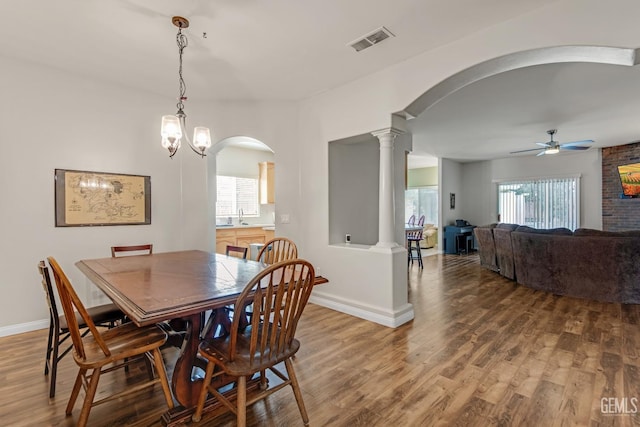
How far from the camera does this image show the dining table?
1537mm

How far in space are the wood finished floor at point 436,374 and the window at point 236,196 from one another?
3967 millimetres

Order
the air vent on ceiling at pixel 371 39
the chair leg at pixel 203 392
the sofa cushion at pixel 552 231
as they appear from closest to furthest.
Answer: the chair leg at pixel 203 392
the air vent on ceiling at pixel 371 39
the sofa cushion at pixel 552 231

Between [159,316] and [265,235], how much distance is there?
17.5 feet

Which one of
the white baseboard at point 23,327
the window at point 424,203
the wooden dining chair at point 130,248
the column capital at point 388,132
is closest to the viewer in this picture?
the white baseboard at point 23,327

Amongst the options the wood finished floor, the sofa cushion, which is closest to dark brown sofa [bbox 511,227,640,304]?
the sofa cushion

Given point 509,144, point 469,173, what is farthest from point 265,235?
point 469,173

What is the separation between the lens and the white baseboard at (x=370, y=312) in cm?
330

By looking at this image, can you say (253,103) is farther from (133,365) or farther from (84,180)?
(133,365)

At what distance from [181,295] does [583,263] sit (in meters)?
5.08

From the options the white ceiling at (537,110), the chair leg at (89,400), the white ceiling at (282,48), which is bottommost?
the chair leg at (89,400)

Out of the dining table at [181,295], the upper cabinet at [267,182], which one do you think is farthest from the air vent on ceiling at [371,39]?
the upper cabinet at [267,182]

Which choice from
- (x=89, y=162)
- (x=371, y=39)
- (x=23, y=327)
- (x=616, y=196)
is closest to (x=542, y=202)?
(x=616, y=196)

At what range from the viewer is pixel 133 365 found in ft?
8.22

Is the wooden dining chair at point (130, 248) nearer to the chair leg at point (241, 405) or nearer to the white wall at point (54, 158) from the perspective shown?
the white wall at point (54, 158)
